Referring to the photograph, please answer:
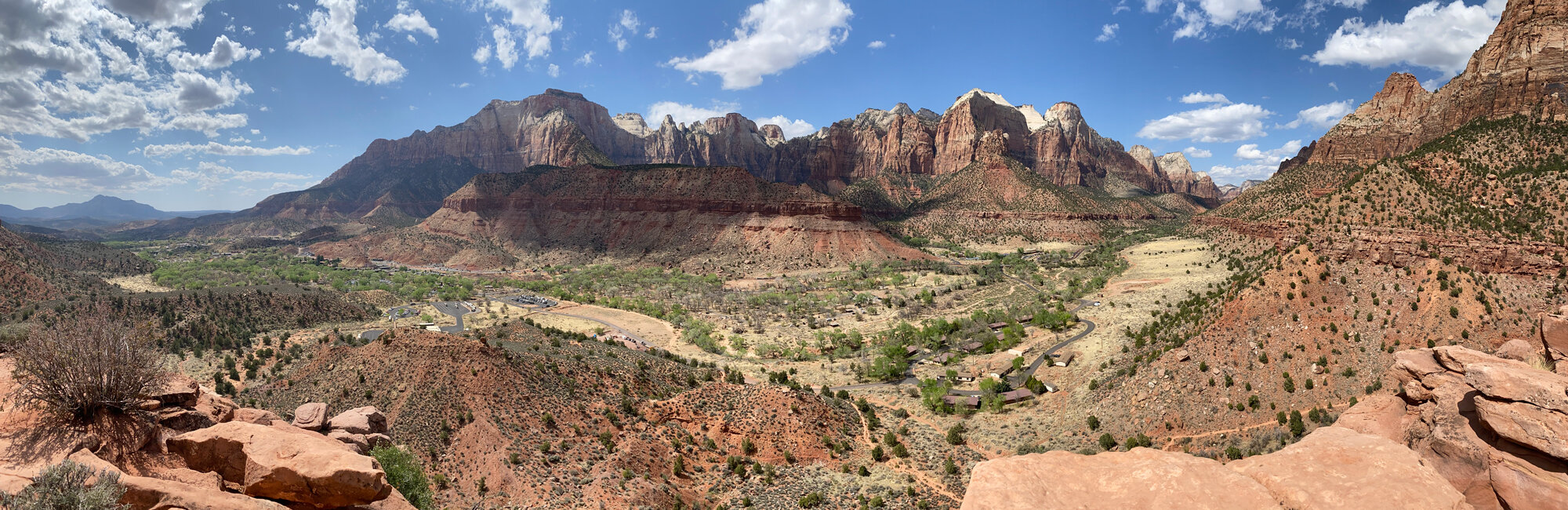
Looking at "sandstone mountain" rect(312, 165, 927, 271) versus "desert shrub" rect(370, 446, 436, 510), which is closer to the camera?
"desert shrub" rect(370, 446, 436, 510)

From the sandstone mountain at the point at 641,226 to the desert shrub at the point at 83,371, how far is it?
379ft

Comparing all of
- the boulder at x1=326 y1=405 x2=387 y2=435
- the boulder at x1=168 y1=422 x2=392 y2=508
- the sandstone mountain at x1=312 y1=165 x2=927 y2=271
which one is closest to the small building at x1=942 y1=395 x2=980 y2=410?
the boulder at x1=326 y1=405 x2=387 y2=435

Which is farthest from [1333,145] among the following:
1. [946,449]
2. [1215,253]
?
[946,449]

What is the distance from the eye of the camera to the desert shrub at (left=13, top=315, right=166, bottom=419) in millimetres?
12281

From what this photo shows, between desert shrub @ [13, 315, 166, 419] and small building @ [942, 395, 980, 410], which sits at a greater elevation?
desert shrub @ [13, 315, 166, 419]

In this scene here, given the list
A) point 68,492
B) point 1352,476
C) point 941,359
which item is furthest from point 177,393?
point 941,359

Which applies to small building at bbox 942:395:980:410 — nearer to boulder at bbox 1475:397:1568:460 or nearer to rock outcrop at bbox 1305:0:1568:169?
boulder at bbox 1475:397:1568:460

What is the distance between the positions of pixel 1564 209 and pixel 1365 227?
1078 centimetres

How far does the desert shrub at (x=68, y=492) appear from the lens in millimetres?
9109

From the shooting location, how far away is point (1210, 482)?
11.6 metres

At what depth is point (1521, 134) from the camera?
170 ft

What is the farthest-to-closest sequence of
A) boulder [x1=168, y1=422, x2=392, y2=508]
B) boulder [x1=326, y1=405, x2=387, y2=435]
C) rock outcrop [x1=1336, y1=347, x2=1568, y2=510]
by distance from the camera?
boulder [x1=326, y1=405, x2=387, y2=435] → boulder [x1=168, y1=422, x2=392, y2=508] → rock outcrop [x1=1336, y1=347, x2=1568, y2=510]

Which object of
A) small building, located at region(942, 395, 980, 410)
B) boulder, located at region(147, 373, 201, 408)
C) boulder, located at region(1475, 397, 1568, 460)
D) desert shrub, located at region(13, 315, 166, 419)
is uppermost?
desert shrub, located at region(13, 315, 166, 419)

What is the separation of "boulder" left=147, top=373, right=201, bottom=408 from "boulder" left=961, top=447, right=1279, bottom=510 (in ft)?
61.6
